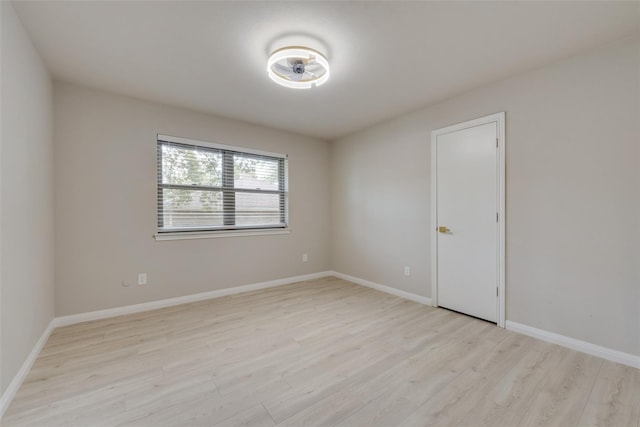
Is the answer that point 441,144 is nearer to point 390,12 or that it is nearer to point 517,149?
point 517,149

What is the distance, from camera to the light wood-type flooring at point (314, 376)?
5.00 ft

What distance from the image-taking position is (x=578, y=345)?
222 cm

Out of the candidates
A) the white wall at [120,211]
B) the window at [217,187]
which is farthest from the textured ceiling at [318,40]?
the window at [217,187]

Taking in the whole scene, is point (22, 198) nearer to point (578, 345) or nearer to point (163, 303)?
point (163, 303)

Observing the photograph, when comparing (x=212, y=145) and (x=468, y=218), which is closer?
(x=468, y=218)

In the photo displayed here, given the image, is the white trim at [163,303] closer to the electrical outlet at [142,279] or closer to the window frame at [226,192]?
the electrical outlet at [142,279]

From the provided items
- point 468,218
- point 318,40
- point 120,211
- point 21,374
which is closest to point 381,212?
point 468,218

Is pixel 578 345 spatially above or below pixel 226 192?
below

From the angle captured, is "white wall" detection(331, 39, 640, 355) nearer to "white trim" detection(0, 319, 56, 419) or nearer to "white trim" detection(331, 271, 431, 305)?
"white trim" detection(331, 271, 431, 305)

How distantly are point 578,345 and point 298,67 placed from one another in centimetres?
337

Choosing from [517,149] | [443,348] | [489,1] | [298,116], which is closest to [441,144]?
[517,149]

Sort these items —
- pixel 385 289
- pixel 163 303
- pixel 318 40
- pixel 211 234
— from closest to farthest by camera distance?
pixel 318 40, pixel 163 303, pixel 211 234, pixel 385 289

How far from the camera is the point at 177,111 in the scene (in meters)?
3.35

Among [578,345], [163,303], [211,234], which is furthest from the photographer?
[211,234]
